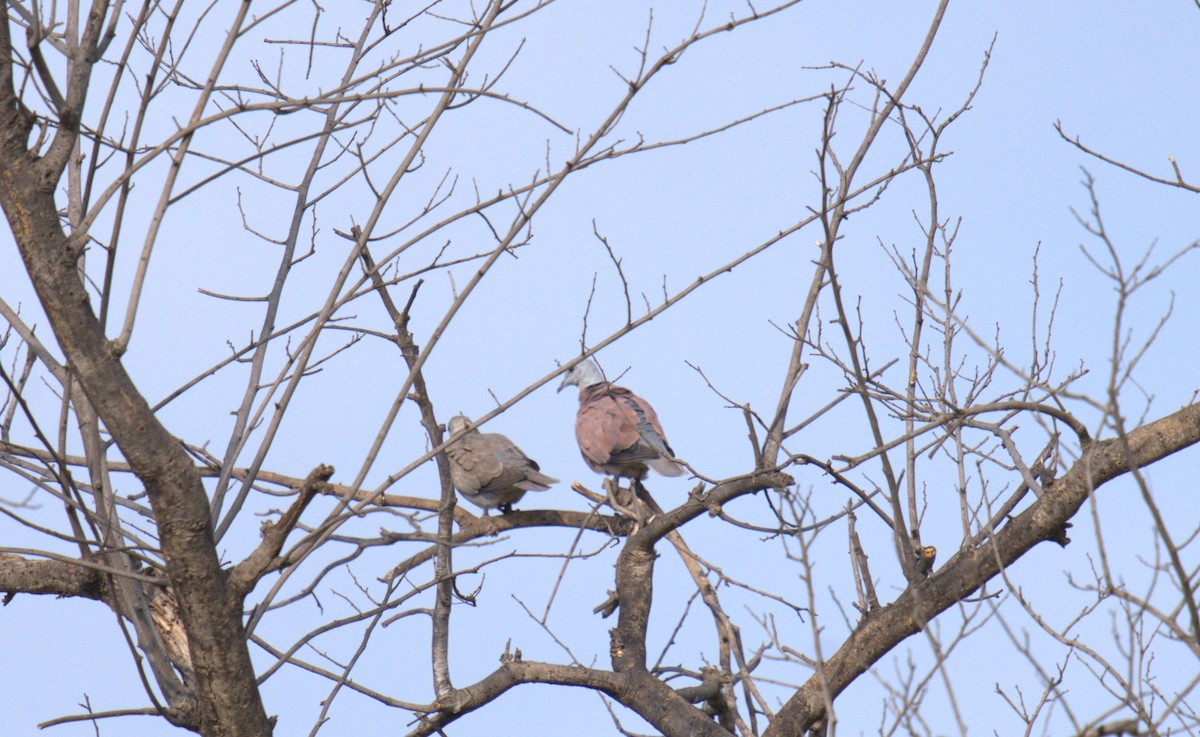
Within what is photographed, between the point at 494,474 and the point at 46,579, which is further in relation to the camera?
the point at 494,474

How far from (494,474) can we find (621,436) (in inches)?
30.6

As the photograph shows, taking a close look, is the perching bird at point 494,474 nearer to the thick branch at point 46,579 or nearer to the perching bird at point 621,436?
the perching bird at point 621,436

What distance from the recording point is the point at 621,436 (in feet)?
19.8

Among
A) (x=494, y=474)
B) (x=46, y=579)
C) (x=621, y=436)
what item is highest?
(x=621, y=436)

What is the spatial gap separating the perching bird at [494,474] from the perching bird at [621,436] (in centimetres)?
42

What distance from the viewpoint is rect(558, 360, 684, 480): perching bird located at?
598 centimetres

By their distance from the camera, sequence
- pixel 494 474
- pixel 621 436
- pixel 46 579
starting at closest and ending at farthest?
pixel 46 579 → pixel 494 474 → pixel 621 436

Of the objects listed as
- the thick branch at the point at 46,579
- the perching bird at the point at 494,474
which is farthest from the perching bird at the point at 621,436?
the thick branch at the point at 46,579

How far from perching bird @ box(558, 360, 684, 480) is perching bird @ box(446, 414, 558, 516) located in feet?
1.38

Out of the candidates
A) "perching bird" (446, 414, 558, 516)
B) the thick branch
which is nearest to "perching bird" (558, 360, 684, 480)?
"perching bird" (446, 414, 558, 516)

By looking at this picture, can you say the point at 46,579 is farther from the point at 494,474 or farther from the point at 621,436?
the point at 621,436

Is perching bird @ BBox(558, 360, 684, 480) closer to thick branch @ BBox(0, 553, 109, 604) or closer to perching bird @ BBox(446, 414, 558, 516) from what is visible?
perching bird @ BBox(446, 414, 558, 516)

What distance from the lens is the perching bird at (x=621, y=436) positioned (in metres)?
5.98

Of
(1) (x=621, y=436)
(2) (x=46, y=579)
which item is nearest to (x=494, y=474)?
(1) (x=621, y=436)
